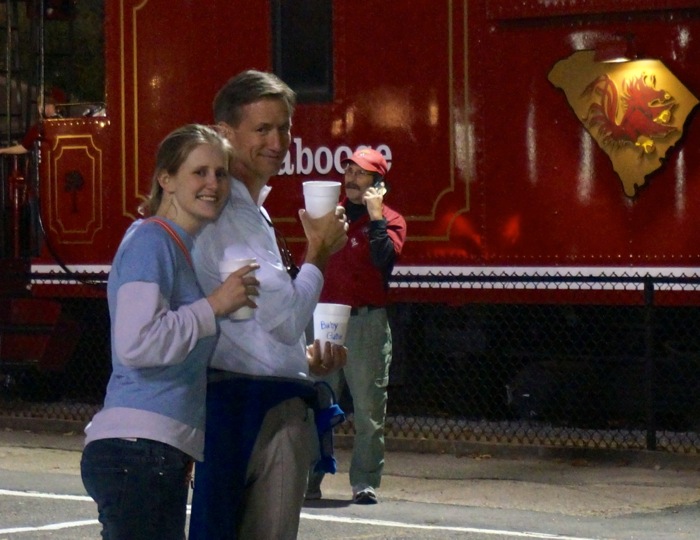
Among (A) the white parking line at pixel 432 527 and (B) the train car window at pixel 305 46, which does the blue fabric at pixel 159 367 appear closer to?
(A) the white parking line at pixel 432 527

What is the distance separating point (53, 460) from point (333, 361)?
247 inches

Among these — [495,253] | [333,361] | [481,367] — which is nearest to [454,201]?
[495,253]

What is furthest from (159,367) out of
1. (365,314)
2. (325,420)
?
(365,314)

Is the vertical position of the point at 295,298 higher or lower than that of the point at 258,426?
higher

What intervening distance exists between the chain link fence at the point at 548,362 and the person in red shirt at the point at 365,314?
7.56 ft

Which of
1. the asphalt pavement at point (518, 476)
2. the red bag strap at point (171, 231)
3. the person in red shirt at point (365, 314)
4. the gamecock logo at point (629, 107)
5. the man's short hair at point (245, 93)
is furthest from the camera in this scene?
the gamecock logo at point (629, 107)

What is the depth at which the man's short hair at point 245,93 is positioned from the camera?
4156 mm

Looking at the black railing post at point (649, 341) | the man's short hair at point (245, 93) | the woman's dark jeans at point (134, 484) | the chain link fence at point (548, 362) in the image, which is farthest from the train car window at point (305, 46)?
the woman's dark jeans at point (134, 484)

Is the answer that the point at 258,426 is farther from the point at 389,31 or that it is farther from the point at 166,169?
the point at 389,31

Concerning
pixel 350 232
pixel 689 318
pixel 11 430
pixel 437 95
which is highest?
pixel 437 95

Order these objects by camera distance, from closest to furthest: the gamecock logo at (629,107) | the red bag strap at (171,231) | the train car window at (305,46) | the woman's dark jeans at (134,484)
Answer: the woman's dark jeans at (134,484) < the red bag strap at (171,231) < the gamecock logo at (629,107) < the train car window at (305,46)

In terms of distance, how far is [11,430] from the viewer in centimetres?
1188

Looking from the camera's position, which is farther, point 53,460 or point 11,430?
point 11,430

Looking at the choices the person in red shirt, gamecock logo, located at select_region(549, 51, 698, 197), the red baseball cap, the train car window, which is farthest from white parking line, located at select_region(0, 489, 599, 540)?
the train car window
